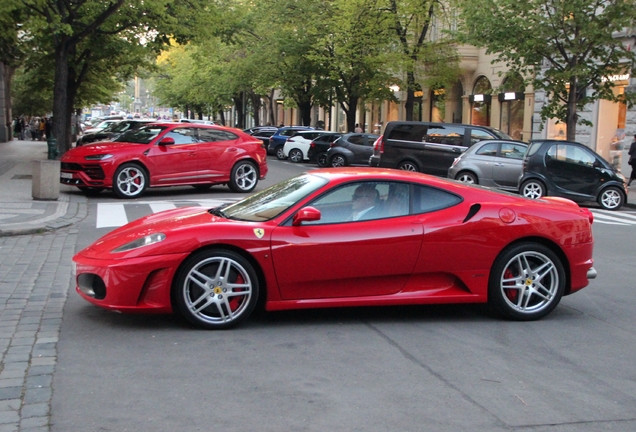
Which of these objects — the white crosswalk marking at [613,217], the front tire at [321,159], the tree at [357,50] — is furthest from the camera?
the front tire at [321,159]

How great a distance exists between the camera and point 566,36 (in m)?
24.2

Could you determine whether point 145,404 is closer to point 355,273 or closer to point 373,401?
point 373,401

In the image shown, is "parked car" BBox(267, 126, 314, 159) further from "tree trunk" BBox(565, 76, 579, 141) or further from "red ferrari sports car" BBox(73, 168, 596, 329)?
"red ferrari sports car" BBox(73, 168, 596, 329)

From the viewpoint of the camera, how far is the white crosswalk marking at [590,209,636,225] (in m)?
16.1

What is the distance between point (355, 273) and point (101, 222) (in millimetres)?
7988

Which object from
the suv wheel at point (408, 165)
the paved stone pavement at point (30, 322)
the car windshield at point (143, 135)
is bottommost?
the paved stone pavement at point (30, 322)

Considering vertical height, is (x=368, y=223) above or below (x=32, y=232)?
above

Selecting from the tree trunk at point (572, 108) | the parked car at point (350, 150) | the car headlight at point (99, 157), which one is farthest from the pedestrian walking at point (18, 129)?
the car headlight at point (99, 157)

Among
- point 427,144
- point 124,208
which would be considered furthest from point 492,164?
point 124,208

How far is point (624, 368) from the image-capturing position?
231 inches

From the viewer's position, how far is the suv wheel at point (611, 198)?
19.2 metres

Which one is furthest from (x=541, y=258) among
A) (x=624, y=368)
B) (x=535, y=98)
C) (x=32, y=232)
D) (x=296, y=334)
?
(x=535, y=98)

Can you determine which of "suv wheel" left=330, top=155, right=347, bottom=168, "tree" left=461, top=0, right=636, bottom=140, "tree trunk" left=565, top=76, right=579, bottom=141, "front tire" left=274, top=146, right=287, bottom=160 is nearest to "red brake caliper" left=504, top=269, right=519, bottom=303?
"tree" left=461, top=0, right=636, bottom=140

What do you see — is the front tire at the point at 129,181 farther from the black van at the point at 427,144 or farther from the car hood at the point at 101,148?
the black van at the point at 427,144
